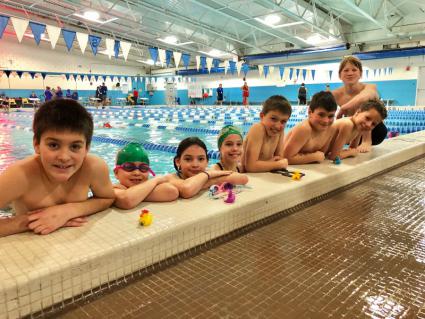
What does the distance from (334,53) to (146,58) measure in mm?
16519

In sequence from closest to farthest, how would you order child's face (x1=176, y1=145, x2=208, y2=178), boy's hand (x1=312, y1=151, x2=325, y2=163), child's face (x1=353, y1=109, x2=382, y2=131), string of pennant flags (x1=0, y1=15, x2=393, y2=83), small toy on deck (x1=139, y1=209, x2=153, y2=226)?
small toy on deck (x1=139, y1=209, x2=153, y2=226) < child's face (x1=176, y1=145, x2=208, y2=178) < boy's hand (x1=312, y1=151, x2=325, y2=163) < child's face (x1=353, y1=109, x2=382, y2=131) < string of pennant flags (x1=0, y1=15, x2=393, y2=83)

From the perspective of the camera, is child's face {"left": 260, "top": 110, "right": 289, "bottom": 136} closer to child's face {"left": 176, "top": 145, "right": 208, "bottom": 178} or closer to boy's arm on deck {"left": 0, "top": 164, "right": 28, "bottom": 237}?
child's face {"left": 176, "top": 145, "right": 208, "bottom": 178}

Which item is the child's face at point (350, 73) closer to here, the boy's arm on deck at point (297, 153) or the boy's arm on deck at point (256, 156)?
the boy's arm on deck at point (297, 153)

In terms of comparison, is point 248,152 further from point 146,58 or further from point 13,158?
point 146,58

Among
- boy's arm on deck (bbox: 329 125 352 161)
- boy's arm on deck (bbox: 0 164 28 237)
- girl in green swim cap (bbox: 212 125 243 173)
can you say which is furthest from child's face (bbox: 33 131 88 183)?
boy's arm on deck (bbox: 329 125 352 161)

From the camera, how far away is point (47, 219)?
1.55 m

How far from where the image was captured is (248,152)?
280cm

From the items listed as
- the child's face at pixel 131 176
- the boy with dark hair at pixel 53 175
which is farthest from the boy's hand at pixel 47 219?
the child's face at pixel 131 176

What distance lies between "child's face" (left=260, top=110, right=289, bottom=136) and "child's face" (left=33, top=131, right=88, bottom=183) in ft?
5.26

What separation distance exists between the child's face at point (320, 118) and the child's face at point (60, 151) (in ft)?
7.05

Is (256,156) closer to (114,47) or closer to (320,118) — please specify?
(320,118)

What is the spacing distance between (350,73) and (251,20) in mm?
14049

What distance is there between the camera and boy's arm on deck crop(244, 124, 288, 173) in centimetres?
271

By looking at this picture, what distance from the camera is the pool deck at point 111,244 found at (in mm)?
1227
